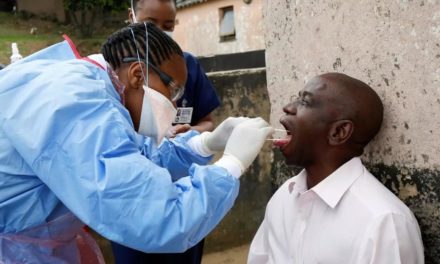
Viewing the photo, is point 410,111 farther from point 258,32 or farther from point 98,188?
point 258,32

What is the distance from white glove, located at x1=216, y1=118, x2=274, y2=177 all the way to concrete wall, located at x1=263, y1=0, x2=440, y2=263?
406mm

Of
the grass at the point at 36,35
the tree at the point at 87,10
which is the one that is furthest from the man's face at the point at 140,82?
the tree at the point at 87,10

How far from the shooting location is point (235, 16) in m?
13.5

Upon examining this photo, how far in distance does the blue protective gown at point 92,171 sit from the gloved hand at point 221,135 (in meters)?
0.32

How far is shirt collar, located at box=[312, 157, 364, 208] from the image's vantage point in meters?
1.61

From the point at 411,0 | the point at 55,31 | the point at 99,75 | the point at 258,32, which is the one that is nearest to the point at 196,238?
the point at 99,75

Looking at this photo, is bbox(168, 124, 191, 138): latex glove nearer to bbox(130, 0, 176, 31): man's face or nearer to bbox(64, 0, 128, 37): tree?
bbox(130, 0, 176, 31): man's face

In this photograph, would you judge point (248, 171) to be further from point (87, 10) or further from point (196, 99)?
point (87, 10)

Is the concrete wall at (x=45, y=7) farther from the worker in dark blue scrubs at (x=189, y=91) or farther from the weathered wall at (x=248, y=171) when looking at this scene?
the worker in dark blue scrubs at (x=189, y=91)

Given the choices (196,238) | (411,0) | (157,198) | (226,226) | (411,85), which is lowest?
(226,226)

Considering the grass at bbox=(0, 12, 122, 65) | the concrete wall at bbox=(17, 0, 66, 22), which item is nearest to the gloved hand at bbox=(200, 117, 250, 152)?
the grass at bbox=(0, 12, 122, 65)

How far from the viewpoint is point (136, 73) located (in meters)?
1.71

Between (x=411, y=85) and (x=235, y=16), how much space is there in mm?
12287

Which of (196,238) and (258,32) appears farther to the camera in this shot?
(258,32)
